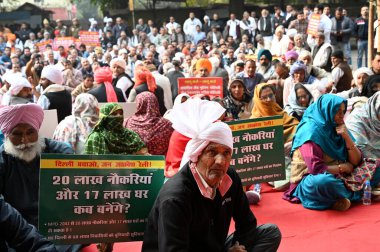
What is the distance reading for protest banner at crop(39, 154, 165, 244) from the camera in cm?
370

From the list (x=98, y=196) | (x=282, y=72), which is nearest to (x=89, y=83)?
(x=282, y=72)

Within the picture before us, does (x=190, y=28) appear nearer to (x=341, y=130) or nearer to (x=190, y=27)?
(x=190, y=27)

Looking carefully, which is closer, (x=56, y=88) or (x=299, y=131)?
(x=299, y=131)

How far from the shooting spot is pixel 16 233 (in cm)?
309

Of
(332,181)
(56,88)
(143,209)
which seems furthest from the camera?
(56,88)

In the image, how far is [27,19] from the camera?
27484mm

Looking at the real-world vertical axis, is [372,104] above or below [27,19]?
below

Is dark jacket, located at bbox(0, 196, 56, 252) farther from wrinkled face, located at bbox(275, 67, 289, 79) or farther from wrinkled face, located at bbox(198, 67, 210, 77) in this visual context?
wrinkled face, located at bbox(275, 67, 289, 79)

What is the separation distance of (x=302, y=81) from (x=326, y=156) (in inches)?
104

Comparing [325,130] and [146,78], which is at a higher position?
[146,78]

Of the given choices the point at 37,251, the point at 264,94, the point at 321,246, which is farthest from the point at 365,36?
the point at 37,251

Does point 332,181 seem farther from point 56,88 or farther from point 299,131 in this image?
point 56,88

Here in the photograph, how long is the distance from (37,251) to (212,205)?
1016 mm

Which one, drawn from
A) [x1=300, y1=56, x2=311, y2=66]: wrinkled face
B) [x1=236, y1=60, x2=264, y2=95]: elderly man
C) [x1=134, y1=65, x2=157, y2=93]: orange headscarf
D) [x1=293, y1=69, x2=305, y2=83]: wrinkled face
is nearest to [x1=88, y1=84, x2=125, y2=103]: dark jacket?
[x1=134, y1=65, x2=157, y2=93]: orange headscarf
